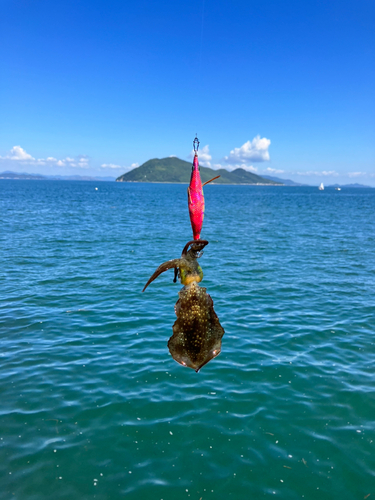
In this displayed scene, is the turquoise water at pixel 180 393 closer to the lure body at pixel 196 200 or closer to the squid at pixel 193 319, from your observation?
the squid at pixel 193 319

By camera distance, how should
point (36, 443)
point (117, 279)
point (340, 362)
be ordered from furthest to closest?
1. point (117, 279)
2. point (340, 362)
3. point (36, 443)

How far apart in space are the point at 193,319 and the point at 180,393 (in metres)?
11.2

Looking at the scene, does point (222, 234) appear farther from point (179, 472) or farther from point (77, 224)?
point (179, 472)

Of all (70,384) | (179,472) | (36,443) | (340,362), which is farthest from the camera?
(340,362)

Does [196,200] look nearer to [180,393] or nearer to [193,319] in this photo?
[193,319]

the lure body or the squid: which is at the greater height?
the lure body

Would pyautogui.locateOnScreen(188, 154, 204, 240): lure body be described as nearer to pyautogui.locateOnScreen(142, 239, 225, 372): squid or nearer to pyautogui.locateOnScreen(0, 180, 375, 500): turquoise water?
pyautogui.locateOnScreen(142, 239, 225, 372): squid

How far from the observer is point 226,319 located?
1953cm

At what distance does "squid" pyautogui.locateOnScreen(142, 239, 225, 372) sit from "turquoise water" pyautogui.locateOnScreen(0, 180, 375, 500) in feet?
26.1

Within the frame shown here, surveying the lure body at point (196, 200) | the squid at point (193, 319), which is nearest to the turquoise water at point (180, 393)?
Result: the squid at point (193, 319)

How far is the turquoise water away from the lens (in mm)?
9531

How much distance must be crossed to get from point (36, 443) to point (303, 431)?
26.1ft

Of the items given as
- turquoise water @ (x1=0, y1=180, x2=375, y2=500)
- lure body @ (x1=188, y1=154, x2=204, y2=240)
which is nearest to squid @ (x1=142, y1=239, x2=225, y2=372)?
lure body @ (x1=188, y1=154, x2=204, y2=240)

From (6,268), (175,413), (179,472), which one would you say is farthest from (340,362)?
(6,268)
